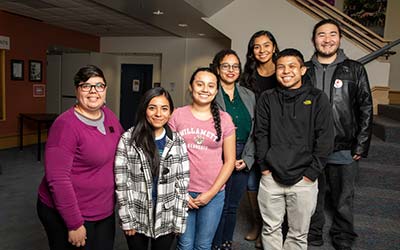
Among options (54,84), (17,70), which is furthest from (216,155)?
(54,84)

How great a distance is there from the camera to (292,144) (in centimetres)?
178

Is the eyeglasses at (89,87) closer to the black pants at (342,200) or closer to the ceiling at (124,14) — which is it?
the black pants at (342,200)

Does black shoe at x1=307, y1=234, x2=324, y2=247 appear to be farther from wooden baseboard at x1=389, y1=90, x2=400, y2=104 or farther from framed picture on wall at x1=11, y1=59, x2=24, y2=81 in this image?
framed picture on wall at x1=11, y1=59, x2=24, y2=81

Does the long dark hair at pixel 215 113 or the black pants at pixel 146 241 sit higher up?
the long dark hair at pixel 215 113

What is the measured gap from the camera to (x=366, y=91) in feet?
6.49

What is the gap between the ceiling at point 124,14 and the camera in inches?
174

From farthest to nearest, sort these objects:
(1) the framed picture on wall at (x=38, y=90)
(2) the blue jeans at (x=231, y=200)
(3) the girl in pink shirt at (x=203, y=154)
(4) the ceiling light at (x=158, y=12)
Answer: (1) the framed picture on wall at (x=38, y=90) → (4) the ceiling light at (x=158, y=12) → (2) the blue jeans at (x=231, y=200) → (3) the girl in pink shirt at (x=203, y=154)

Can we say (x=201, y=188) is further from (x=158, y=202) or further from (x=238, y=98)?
(x=238, y=98)

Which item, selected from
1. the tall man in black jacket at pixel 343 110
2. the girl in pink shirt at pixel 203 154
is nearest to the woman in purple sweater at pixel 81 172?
the girl in pink shirt at pixel 203 154

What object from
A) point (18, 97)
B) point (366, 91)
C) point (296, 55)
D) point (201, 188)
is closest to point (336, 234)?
point (366, 91)

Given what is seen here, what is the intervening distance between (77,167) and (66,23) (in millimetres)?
5748

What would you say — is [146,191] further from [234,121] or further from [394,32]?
[394,32]

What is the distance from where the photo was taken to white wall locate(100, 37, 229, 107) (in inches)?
279

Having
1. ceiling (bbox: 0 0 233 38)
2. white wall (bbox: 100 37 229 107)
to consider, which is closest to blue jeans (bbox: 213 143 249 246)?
ceiling (bbox: 0 0 233 38)
